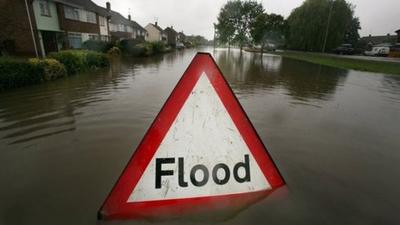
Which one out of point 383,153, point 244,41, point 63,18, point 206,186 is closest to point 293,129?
point 383,153

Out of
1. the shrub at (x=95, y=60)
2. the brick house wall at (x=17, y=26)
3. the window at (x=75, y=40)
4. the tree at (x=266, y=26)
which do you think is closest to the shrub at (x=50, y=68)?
the shrub at (x=95, y=60)

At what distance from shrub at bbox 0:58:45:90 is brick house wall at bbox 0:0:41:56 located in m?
12.2

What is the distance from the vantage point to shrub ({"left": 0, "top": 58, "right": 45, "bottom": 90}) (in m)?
7.60

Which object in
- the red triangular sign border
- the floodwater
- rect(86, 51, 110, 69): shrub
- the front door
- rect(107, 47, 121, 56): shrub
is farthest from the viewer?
rect(107, 47, 121, 56): shrub

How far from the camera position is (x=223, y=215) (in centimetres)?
191

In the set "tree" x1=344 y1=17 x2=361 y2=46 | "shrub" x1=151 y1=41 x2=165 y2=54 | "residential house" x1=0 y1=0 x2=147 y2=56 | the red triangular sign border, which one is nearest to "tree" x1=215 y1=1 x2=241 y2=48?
"shrub" x1=151 y1=41 x2=165 y2=54

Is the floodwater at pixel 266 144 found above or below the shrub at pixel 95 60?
below

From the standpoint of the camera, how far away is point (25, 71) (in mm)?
8406

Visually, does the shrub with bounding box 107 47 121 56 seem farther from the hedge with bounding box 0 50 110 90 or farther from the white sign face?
the white sign face

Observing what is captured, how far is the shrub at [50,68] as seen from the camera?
30.0 feet

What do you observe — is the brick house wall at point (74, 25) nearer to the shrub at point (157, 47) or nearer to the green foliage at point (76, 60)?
the shrub at point (157, 47)

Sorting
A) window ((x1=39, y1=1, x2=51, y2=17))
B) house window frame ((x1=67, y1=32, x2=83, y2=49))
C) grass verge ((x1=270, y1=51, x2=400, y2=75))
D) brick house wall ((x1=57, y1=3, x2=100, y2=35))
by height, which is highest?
window ((x1=39, y1=1, x2=51, y2=17))

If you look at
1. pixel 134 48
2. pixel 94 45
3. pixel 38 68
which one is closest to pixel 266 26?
pixel 134 48

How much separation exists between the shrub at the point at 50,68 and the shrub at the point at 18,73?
139mm
